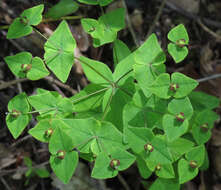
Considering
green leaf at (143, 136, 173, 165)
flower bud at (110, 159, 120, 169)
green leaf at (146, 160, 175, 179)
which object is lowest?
green leaf at (146, 160, 175, 179)

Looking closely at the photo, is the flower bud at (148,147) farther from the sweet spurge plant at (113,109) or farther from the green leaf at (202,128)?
the green leaf at (202,128)

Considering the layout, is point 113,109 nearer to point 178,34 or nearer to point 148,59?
point 148,59

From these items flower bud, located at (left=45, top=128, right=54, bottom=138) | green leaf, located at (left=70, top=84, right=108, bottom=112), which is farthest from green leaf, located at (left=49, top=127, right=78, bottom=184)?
green leaf, located at (left=70, top=84, right=108, bottom=112)

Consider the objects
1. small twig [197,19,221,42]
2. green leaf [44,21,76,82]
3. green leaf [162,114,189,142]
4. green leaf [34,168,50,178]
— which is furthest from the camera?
small twig [197,19,221,42]

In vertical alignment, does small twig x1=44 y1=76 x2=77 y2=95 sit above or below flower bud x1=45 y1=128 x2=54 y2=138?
below

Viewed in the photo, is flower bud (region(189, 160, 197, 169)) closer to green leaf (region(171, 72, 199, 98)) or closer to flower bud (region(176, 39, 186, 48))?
green leaf (region(171, 72, 199, 98))

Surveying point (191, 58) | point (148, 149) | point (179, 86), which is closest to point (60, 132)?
point (148, 149)
